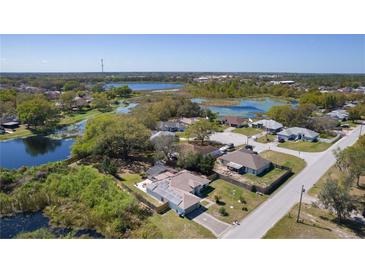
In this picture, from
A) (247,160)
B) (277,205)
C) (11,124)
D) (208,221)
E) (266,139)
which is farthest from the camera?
(11,124)

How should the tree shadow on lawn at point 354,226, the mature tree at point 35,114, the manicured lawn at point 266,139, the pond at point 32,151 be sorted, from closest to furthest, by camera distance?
the tree shadow on lawn at point 354,226 → the pond at point 32,151 → the manicured lawn at point 266,139 → the mature tree at point 35,114

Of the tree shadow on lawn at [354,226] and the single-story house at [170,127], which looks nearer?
the tree shadow on lawn at [354,226]

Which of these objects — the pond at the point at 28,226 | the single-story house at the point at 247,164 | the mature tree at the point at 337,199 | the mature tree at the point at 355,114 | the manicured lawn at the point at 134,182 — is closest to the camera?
the pond at the point at 28,226

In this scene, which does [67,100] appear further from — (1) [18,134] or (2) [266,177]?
(2) [266,177]

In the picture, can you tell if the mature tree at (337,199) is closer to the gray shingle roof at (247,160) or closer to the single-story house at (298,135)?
the gray shingle roof at (247,160)

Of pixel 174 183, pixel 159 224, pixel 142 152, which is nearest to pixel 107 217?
pixel 159 224

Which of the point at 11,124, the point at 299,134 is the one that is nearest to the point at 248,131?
the point at 299,134

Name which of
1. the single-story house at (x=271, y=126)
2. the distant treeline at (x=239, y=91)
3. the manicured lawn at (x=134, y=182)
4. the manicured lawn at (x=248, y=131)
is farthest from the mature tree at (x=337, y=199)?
the distant treeline at (x=239, y=91)
